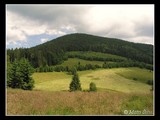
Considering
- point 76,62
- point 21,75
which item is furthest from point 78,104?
point 76,62

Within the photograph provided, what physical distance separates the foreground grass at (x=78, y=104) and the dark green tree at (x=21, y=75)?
40.1 meters

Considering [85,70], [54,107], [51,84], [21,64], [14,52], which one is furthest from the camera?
[85,70]

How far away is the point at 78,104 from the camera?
1408 cm

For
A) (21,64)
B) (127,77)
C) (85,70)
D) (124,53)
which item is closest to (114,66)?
(85,70)

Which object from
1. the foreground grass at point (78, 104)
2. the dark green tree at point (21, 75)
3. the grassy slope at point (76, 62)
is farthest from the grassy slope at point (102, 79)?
the foreground grass at point (78, 104)

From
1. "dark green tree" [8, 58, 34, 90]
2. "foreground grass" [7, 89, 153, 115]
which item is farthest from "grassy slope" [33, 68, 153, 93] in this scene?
"foreground grass" [7, 89, 153, 115]

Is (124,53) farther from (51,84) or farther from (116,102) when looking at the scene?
(116,102)

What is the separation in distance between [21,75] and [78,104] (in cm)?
4704

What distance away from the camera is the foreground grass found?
43.2ft

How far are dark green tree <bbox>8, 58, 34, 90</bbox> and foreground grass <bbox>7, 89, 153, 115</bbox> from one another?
40.1 m

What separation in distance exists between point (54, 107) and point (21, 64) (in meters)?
46.0

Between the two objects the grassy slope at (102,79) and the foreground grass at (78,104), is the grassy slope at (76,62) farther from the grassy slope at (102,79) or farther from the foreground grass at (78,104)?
the foreground grass at (78,104)
